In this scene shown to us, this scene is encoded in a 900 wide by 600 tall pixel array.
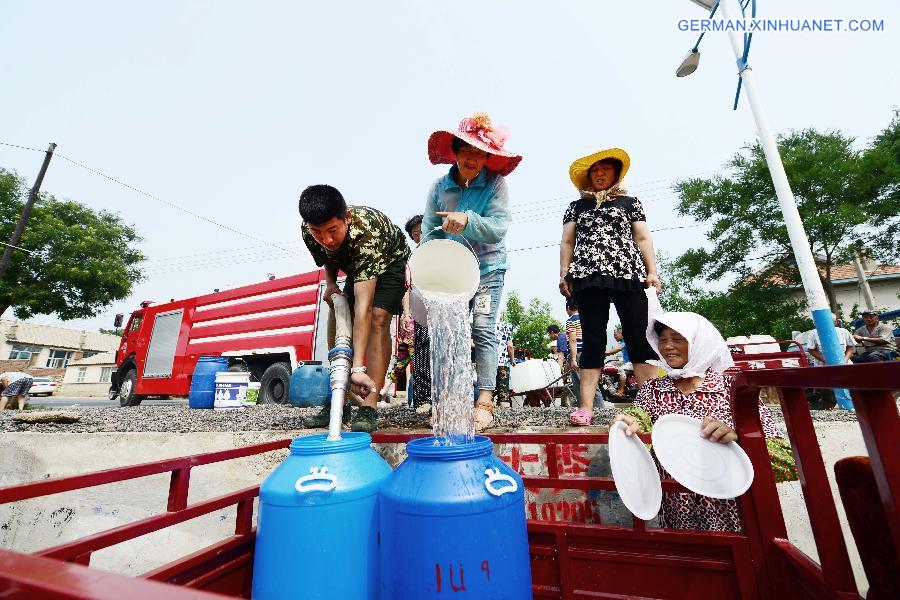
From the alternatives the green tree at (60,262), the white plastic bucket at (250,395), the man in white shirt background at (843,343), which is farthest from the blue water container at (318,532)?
the green tree at (60,262)

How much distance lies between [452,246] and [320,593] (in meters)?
1.50

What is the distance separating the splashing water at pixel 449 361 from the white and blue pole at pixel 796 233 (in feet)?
13.6

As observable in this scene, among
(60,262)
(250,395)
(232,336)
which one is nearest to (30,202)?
(60,262)

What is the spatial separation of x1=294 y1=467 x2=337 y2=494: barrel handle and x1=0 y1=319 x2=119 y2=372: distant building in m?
45.2

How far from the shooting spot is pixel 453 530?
105 cm

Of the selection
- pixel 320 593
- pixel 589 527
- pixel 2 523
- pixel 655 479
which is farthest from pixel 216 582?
pixel 2 523

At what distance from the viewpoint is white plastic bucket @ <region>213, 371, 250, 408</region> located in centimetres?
495

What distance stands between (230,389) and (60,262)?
60.1ft

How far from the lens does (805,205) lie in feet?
46.1

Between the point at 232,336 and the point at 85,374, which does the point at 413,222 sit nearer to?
the point at 232,336

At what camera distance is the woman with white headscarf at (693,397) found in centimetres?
158

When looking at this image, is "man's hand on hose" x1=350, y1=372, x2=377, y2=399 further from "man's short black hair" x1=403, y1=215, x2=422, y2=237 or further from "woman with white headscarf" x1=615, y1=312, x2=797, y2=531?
"man's short black hair" x1=403, y1=215, x2=422, y2=237

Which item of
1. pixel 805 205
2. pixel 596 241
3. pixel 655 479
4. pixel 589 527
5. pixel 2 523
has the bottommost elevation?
pixel 2 523

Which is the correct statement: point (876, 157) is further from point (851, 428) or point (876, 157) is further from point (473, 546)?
point (473, 546)
